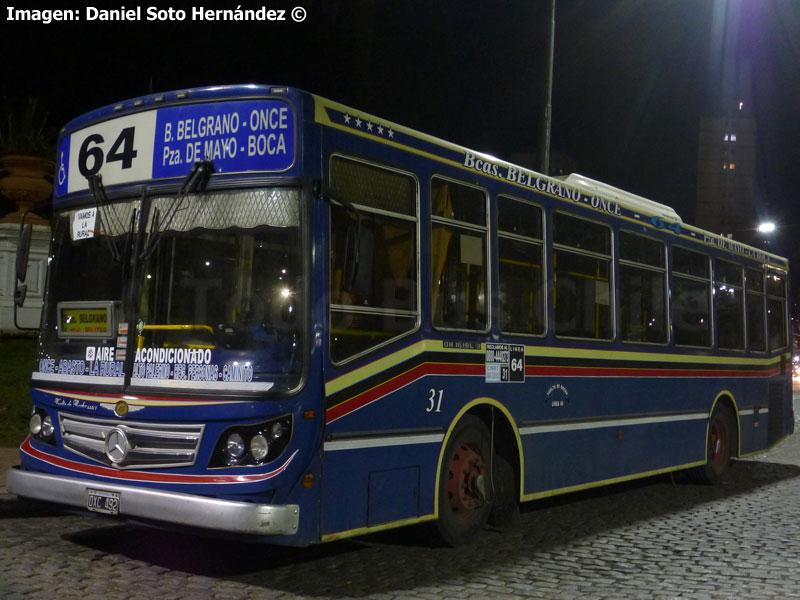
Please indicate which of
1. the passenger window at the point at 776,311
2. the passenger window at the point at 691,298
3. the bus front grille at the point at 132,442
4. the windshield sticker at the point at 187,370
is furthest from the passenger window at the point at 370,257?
the passenger window at the point at 776,311

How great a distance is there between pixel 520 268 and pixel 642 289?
8.58ft

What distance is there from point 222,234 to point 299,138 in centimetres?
79

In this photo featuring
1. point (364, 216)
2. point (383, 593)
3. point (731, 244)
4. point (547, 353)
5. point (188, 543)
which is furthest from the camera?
point (731, 244)

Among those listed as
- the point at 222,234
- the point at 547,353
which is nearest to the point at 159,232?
the point at 222,234

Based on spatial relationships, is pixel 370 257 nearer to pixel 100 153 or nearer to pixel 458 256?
pixel 458 256

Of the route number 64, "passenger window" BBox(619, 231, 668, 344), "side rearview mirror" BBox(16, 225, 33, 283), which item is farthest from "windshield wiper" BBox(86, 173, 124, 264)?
"passenger window" BBox(619, 231, 668, 344)

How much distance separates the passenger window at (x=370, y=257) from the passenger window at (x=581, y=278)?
230 centimetres

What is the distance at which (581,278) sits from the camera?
31.3ft

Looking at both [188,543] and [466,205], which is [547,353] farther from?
[188,543]

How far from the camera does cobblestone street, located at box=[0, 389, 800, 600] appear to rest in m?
6.41

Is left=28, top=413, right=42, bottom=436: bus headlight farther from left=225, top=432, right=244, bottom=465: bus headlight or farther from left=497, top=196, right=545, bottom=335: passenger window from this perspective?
left=497, top=196, right=545, bottom=335: passenger window

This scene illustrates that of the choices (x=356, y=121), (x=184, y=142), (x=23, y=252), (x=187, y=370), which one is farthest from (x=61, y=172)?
(x=356, y=121)

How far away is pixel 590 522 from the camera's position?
30.9ft

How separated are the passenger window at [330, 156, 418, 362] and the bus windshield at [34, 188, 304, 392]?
1.08 feet
